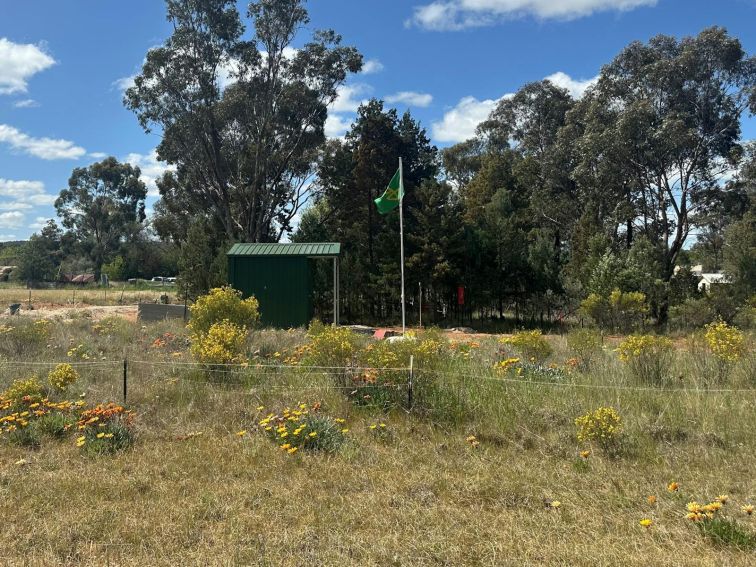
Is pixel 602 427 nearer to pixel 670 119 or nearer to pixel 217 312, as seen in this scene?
pixel 217 312

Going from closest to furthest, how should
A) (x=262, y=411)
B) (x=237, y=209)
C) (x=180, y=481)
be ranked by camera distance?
(x=180, y=481) < (x=262, y=411) < (x=237, y=209)

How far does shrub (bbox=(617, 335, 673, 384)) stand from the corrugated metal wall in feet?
32.3

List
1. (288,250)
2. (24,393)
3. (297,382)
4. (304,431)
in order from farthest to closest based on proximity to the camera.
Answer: (288,250) → (297,382) → (24,393) → (304,431)

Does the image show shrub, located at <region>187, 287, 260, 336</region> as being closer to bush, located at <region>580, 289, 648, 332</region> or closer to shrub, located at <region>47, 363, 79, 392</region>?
shrub, located at <region>47, 363, 79, 392</region>

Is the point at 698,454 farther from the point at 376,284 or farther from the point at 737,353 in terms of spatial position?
the point at 376,284

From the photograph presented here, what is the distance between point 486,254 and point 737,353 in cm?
1400

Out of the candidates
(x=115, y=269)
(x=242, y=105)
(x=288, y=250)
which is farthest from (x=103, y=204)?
(x=288, y=250)

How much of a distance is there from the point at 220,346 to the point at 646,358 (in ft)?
16.7

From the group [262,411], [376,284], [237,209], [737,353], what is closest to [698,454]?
[737,353]

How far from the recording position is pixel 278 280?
14.8 m

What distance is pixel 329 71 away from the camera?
26.6 meters

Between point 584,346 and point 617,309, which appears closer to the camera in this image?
point 584,346

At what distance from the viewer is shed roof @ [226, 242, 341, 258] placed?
48.8 feet

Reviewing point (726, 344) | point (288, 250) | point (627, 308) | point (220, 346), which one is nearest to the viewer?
point (726, 344)
